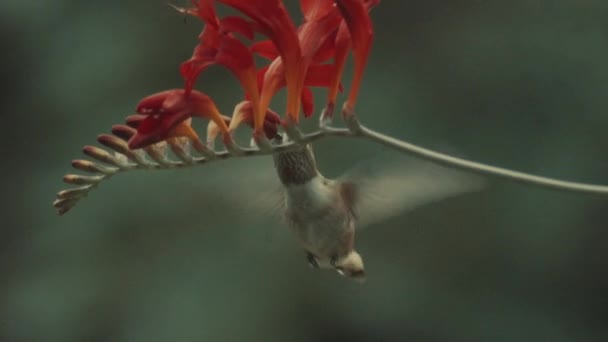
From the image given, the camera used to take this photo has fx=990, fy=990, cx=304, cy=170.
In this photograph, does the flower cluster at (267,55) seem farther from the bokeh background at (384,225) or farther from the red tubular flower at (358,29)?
the bokeh background at (384,225)

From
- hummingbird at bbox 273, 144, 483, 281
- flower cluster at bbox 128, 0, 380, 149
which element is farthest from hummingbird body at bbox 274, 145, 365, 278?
flower cluster at bbox 128, 0, 380, 149

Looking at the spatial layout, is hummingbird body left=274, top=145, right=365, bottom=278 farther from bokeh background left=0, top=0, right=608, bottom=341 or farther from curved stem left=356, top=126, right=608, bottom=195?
bokeh background left=0, top=0, right=608, bottom=341

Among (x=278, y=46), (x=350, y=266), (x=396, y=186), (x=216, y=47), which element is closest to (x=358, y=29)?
(x=278, y=46)

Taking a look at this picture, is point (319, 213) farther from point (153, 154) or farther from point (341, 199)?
point (153, 154)

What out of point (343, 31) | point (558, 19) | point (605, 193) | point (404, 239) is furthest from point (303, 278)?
point (605, 193)

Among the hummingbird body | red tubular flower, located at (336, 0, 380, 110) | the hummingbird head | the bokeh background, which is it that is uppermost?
red tubular flower, located at (336, 0, 380, 110)

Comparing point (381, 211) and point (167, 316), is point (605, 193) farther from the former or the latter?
point (167, 316)
